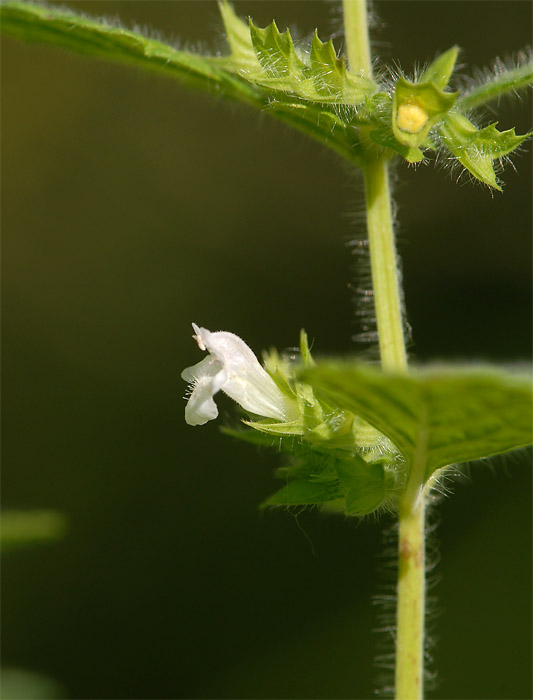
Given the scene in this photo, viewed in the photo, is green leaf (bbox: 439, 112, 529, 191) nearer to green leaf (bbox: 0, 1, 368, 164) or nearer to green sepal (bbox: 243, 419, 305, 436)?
green leaf (bbox: 0, 1, 368, 164)

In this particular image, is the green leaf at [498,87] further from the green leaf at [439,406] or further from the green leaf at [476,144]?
the green leaf at [439,406]

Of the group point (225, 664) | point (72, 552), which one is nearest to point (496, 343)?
point (225, 664)

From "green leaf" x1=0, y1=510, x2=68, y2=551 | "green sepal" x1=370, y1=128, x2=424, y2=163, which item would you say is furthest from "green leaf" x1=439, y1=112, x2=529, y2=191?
"green leaf" x1=0, y1=510, x2=68, y2=551

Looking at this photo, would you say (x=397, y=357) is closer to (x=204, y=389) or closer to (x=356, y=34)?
Answer: (x=204, y=389)

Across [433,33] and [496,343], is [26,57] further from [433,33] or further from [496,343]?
[496,343]

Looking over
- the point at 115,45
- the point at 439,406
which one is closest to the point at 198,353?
the point at 115,45
